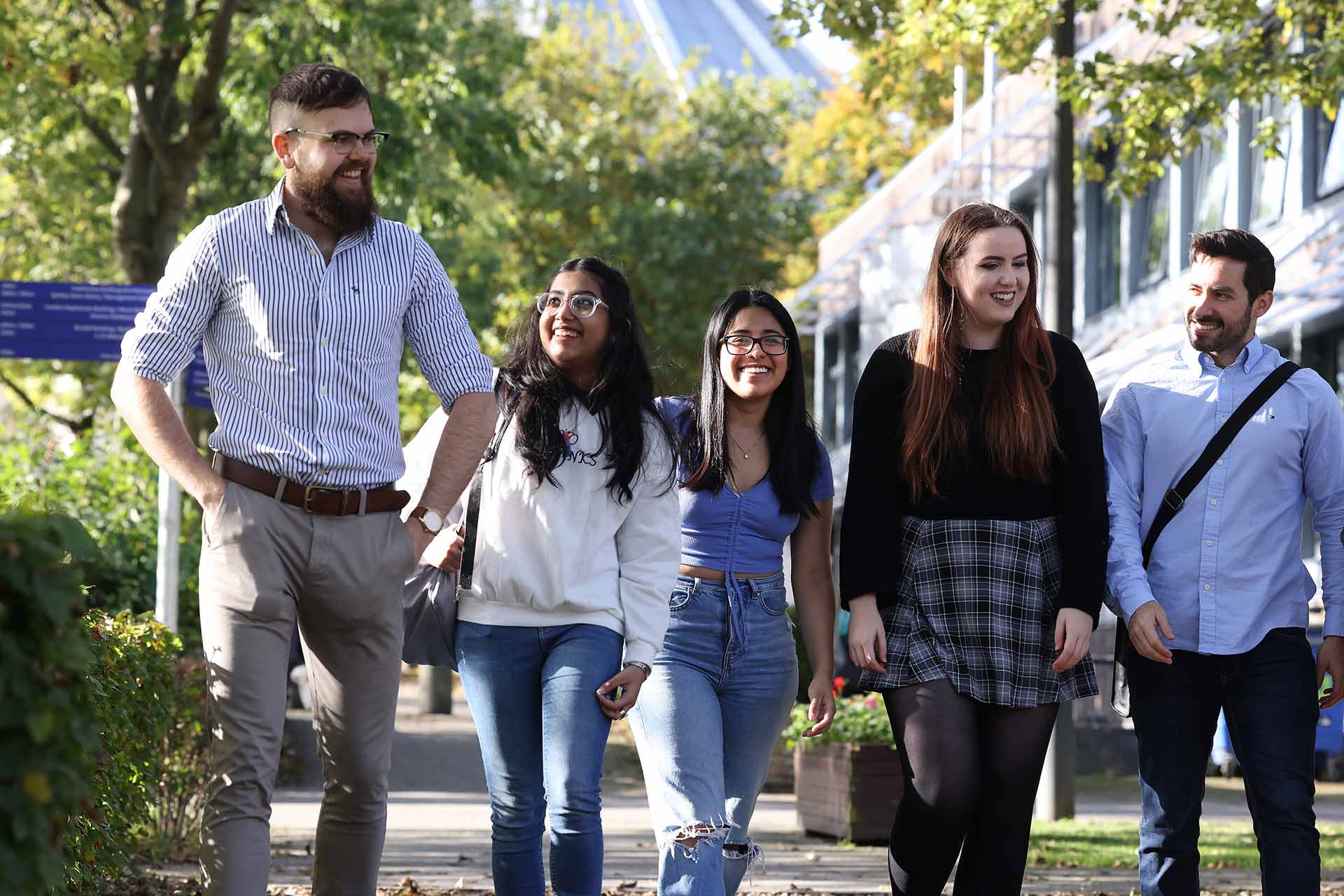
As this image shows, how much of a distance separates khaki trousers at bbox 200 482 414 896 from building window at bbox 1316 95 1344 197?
13.3 m

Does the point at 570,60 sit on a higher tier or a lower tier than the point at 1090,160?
higher

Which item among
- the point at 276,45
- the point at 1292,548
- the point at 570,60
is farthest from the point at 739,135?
the point at 1292,548

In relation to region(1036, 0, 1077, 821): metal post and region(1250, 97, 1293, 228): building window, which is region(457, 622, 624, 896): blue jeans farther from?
region(1250, 97, 1293, 228): building window

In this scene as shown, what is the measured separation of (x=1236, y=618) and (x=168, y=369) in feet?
9.38

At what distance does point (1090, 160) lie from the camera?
38.5 feet

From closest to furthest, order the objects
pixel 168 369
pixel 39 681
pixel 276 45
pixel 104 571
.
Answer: pixel 39 681
pixel 168 369
pixel 104 571
pixel 276 45

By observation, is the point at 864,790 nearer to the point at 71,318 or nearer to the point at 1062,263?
the point at 1062,263

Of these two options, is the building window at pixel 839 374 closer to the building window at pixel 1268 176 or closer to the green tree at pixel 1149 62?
the building window at pixel 1268 176

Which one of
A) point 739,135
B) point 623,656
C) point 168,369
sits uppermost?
point 739,135

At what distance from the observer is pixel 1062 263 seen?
11.4 meters

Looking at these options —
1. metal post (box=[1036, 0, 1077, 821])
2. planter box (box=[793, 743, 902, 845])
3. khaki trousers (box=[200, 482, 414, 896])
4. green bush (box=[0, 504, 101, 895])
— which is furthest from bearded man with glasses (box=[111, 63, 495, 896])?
metal post (box=[1036, 0, 1077, 821])

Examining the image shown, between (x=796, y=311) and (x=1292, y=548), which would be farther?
(x=796, y=311)

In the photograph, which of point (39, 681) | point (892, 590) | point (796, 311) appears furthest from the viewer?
point (796, 311)

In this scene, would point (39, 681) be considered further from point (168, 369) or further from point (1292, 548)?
point (1292, 548)
